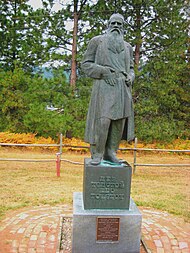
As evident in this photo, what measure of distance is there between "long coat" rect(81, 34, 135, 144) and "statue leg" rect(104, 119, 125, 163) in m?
0.11

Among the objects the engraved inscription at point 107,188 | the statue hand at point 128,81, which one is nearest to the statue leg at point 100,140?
the engraved inscription at point 107,188

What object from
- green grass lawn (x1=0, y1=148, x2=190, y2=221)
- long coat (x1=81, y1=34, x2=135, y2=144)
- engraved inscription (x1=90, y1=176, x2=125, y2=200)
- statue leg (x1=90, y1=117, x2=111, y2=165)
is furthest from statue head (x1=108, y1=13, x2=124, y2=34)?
green grass lawn (x1=0, y1=148, x2=190, y2=221)

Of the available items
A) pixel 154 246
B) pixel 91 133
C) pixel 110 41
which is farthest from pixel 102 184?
Result: pixel 110 41

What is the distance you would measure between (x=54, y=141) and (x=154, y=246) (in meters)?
9.08

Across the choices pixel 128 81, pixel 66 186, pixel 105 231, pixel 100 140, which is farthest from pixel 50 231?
pixel 66 186

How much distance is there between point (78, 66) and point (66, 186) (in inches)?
276

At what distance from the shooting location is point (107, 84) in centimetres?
399

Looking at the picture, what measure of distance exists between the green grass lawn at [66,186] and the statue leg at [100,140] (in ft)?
7.47

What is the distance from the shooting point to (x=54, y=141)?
13.1m

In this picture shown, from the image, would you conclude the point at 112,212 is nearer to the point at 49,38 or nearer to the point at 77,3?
the point at 49,38

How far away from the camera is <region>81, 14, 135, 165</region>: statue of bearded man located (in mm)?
3982

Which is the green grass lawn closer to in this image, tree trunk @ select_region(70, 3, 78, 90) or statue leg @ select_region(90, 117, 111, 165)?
statue leg @ select_region(90, 117, 111, 165)

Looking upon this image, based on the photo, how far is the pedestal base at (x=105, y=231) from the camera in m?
4.02

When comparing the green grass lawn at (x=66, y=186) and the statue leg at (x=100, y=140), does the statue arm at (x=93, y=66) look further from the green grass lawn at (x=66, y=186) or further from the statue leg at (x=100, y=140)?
the green grass lawn at (x=66, y=186)
